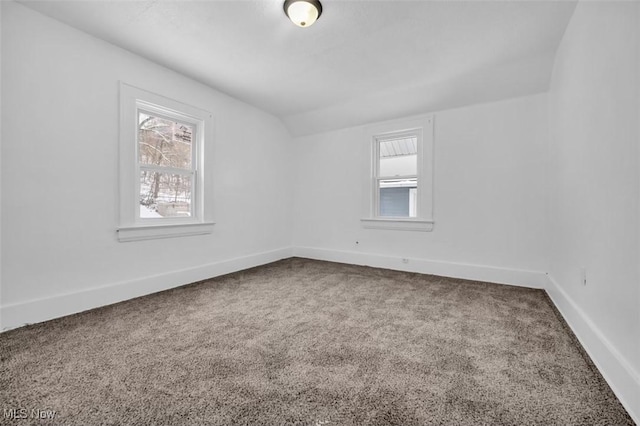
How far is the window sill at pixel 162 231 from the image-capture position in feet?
8.90

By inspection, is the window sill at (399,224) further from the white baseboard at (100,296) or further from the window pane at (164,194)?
the window pane at (164,194)

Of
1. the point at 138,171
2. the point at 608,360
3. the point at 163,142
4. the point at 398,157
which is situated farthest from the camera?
the point at 398,157

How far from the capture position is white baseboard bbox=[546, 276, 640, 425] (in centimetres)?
121

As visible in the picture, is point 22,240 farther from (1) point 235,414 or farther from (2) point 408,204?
(2) point 408,204

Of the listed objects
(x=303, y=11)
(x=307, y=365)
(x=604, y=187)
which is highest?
(x=303, y=11)

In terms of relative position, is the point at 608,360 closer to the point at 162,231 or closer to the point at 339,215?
the point at 339,215

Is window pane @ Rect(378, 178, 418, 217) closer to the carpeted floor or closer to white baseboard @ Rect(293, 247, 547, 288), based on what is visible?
white baseboard @ Rect(293, 247, 547, 288)

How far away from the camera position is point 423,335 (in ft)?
6.43

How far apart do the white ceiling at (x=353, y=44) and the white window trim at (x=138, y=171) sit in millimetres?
420

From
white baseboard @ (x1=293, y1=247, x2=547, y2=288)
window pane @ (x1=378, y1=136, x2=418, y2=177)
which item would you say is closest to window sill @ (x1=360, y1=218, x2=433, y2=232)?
white baseboard @ (x1=293, y1=247, x2=547, y2=288)

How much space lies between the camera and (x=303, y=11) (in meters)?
2.03

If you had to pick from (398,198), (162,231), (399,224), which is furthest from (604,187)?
(162,231)

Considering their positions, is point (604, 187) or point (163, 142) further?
point (163, 142)

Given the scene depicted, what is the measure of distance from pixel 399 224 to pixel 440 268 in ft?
2.61
